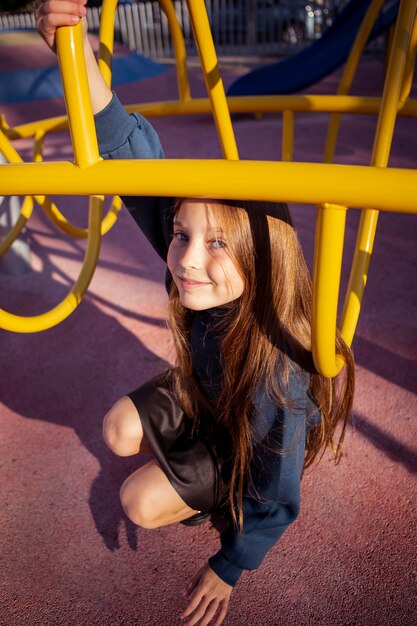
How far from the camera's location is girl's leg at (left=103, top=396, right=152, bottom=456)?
133cm

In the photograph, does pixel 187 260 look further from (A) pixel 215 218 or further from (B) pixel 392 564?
(B) pixel 392 564

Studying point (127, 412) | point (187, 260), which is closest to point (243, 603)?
point (127, 412)

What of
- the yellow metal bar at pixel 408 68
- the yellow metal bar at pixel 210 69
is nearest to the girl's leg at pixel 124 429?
the yellow metal bar at pixel 210 69

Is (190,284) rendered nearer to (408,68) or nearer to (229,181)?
(229,181)

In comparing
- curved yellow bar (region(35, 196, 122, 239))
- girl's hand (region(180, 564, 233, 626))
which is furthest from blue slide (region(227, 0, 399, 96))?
girl's hand (region(180, 564, 233, 626))

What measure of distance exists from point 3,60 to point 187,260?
782 centimetres

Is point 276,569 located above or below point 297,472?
below

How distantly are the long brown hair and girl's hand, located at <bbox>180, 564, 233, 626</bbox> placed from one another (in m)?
0.13

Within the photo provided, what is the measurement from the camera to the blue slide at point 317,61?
397 cm

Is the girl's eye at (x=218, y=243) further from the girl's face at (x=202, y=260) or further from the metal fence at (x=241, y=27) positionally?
the metal fence at (x=241, y=27)

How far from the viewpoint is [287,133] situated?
1633 millimetres

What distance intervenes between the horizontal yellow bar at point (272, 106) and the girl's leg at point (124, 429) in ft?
2.76

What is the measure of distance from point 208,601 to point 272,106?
1276mm

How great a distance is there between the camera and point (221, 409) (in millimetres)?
1232
